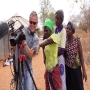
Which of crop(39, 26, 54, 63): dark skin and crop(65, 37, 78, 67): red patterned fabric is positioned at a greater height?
crop(39, 26, 54, 63): dark skin

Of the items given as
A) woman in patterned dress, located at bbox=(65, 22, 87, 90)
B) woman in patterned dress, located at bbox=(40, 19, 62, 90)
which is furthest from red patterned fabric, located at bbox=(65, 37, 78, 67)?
woman in patterned dress, located at bbox=(40, 19, 62, 90)

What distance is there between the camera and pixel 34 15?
2.46 meters

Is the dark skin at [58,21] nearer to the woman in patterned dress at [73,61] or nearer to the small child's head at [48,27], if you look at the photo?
the small child's head at [48,27]

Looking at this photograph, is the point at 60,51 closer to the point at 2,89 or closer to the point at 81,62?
the point at 81,62

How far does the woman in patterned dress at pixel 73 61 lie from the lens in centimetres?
290


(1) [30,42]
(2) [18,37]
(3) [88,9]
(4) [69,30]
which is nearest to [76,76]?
(4) [69,30]

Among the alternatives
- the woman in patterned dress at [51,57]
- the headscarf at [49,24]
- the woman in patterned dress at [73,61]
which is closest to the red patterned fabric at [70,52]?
the woman in patterned dress at [73,61]

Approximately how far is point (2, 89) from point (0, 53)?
212 inches

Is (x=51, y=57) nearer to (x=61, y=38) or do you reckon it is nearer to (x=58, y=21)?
(x=61, y=38)

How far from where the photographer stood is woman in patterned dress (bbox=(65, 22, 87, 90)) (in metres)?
2.90

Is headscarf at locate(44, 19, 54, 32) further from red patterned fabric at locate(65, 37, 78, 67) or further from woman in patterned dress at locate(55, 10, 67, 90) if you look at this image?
red patterned fabric at locate(65, 37, 78, 67)

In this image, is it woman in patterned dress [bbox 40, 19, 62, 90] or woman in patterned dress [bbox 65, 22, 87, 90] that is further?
woman in patterned dress [bbox 65, 22, 87, 90]

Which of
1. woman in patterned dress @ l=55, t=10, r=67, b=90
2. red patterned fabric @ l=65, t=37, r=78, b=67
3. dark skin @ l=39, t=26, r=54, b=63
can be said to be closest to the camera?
dark skin @ l=39, t=26, r=54, b=63

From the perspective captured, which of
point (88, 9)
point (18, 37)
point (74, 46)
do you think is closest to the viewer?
point (18, 37)
